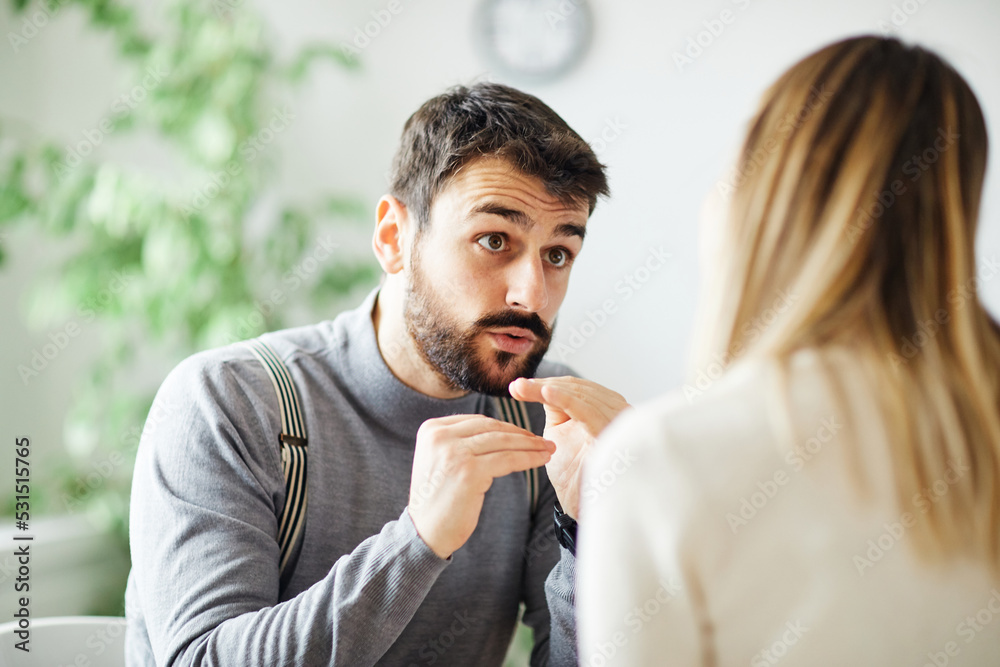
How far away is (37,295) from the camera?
5.39 feet

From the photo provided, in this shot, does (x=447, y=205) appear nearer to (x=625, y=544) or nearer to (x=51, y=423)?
(x=625, y=544)

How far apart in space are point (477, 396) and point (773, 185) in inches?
27.2

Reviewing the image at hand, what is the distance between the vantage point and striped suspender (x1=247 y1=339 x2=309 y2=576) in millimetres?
991

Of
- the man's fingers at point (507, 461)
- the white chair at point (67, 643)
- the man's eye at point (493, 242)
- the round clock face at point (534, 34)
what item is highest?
the round clock face at point (534, 34)

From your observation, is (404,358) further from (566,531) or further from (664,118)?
(664,118)

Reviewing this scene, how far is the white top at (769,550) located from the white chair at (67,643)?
92 centimetres

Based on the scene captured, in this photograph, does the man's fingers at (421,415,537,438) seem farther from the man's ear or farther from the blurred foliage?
the blurred foliage

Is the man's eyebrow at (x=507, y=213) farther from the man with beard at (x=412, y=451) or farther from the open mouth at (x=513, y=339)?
the open mouth at (x=513, y=339)

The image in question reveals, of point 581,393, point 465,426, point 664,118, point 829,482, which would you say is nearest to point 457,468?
point 465,426

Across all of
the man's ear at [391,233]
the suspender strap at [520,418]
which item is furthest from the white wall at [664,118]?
the man's ear at [391,233]

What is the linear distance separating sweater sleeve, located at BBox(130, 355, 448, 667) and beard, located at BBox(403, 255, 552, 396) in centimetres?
24

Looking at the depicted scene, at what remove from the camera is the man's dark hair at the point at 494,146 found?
105 cm

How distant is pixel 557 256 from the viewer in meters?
1.10

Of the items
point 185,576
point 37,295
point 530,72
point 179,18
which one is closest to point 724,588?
point 185,576
